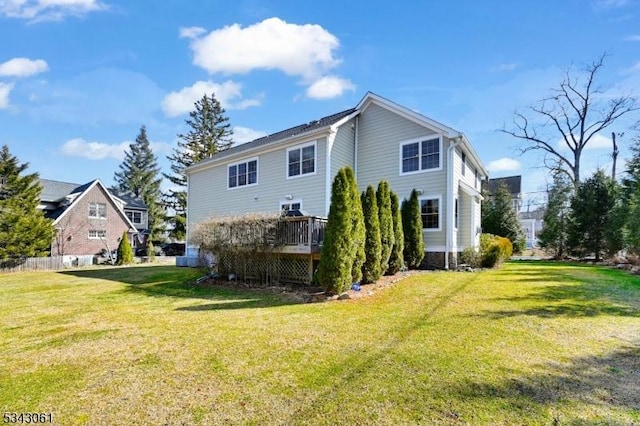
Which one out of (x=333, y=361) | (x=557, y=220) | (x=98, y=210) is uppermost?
(x=98, y=210)

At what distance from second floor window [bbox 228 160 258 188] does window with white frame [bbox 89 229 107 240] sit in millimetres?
15330

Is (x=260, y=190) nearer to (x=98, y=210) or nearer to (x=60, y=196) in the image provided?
(x=98, y=210)

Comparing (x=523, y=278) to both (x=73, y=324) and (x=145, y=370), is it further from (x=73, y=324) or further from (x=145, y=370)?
(x=73, y=324)

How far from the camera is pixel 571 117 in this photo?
27219 mm

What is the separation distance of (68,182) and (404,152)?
97.4 feet

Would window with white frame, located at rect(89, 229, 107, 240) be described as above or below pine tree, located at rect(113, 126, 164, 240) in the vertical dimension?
below

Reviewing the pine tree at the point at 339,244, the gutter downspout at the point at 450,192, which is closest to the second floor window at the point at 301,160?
the gutter downspout at the point at 450,192

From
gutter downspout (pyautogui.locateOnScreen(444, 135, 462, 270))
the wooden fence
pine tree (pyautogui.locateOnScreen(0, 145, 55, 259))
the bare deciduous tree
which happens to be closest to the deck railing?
gutter downspout (pyautogui.locateOnScreen(444, 135, 462, 270))

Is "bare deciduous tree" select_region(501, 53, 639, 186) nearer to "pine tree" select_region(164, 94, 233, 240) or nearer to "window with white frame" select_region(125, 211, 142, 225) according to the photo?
"pine tree" select_region(164, 94, 233, 240)

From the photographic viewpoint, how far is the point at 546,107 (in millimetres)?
27969

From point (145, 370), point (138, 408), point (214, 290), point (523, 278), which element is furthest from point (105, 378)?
point (523, 278)

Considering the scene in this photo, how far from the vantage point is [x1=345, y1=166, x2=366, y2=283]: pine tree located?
354 inches

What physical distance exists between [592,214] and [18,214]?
33.4 meters

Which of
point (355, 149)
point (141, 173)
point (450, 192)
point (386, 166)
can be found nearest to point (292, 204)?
point (355, 149)
